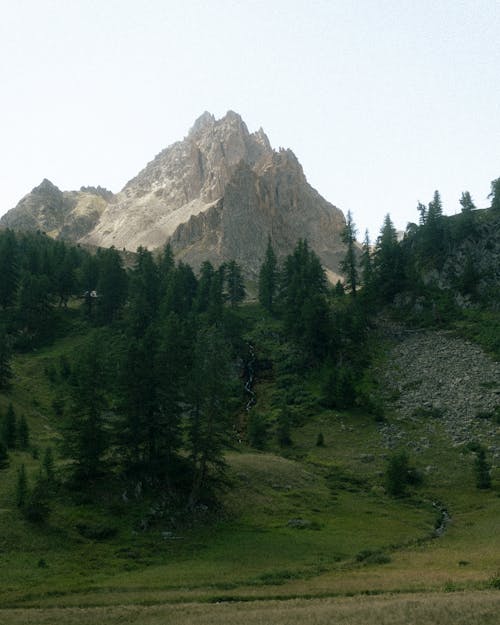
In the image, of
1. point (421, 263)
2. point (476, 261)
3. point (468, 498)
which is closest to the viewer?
point (468, 498)

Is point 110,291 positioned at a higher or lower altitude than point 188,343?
higher

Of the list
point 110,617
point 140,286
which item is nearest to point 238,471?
point 110,617

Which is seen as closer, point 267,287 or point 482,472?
point 482,472

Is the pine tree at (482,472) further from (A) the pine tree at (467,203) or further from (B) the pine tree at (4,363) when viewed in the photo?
(A) the pine tree at (467,203)

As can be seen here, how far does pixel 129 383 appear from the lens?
52.7 metres

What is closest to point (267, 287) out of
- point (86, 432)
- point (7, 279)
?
point (7, 279)

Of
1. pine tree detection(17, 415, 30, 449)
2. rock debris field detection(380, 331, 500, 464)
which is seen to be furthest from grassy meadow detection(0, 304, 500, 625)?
rock debris field detection(380, 331, 500, 464)

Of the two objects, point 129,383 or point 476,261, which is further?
point 476,261

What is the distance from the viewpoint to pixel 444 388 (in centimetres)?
8538

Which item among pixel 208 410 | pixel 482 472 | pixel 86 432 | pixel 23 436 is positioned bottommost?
pixel 482 472

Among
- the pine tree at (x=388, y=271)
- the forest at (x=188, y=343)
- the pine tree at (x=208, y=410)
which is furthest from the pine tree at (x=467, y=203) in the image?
the pine tree at (x=208, y=410)

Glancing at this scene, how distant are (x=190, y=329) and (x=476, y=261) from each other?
199 ft

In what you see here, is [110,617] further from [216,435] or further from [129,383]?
[129,383]

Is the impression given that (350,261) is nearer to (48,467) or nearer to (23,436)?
(23,436)
